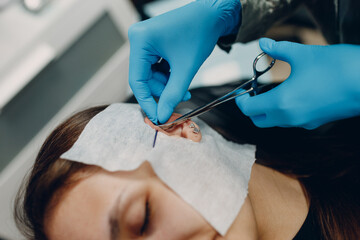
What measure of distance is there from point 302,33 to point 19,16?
5.77 feet

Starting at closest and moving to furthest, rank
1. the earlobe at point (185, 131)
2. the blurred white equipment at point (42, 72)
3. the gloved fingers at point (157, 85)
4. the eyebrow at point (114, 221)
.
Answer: the eyebrow at point (114, 221), the earlobe at point (185, 131), the gloved fingers at point (157, 85), the blurred white equipment at point (42, 72)

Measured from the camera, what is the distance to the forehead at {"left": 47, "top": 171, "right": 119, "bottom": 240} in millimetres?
619

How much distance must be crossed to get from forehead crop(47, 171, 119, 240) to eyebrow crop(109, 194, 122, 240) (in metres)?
0.01

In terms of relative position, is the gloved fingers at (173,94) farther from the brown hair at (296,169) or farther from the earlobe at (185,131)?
the brown hair at (296,169)

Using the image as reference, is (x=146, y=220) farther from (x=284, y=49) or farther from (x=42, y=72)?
(x=42, y=72)

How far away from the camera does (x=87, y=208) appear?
625 mm

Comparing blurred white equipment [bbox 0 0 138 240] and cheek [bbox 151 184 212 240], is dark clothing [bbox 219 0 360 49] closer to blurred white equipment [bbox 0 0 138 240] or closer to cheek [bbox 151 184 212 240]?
cheek [bbox 151 184 212 240]

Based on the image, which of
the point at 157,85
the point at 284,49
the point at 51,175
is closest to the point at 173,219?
the point at 51,175

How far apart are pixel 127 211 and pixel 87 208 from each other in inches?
4.2

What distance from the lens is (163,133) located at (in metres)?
0.72

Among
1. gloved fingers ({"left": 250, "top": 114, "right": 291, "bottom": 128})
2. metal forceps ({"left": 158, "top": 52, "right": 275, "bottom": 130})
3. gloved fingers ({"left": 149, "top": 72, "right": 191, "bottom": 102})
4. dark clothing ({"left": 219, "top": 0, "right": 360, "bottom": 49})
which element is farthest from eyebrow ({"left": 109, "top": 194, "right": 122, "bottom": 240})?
dark clothing ({"left": 219, "top": 0, "right": 360, "bottom": 49})

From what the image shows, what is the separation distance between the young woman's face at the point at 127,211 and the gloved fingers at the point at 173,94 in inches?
7.4

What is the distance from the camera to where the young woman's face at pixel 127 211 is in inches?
24.2

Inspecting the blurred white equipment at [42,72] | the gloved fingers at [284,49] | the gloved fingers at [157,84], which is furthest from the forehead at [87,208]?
the blurred white equipment at [42,72]
